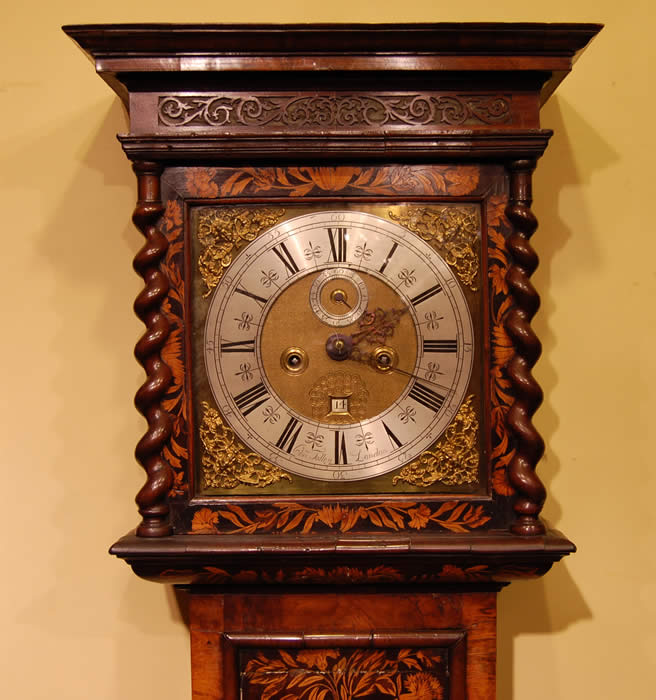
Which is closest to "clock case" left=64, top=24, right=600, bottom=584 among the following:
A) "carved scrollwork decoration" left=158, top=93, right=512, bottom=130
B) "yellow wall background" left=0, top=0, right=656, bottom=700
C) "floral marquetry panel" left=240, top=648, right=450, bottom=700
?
"carved scrollwork decoration" left=158, top=93, right=512, bottom=130

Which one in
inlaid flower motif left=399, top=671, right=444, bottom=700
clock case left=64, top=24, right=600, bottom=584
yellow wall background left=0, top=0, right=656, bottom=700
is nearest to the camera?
clock case left=64, top=24, right=600, bottom=584

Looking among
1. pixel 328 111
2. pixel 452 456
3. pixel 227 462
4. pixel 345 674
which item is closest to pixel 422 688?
pixel 345 674

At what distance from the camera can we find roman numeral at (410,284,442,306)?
134 centimetres

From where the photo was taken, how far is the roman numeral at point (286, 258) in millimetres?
1339

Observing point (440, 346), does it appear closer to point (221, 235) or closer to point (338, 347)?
point (338, 347)

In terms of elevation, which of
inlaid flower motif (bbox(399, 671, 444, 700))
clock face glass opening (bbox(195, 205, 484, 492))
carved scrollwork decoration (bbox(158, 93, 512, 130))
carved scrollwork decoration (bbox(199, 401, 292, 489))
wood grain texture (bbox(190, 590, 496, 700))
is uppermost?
carved scrollwork decoration (bbox(158, 93, 512, 130))

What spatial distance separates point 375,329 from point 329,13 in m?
0.75

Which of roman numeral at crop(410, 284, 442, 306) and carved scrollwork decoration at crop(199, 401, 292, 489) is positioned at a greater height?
roman numeral at crop(410, 284, 442, 306)

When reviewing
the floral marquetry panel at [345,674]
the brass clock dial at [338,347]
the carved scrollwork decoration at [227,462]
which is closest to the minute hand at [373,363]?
the brass clock dial at [338,347]

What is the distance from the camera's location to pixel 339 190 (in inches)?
52.2

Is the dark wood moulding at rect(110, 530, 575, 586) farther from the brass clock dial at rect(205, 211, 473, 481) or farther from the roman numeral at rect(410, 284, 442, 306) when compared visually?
the roman numeral at rect(410, 284, 442, 306)

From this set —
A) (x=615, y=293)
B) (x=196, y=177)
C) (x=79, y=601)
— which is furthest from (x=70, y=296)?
(x=615, y=293)

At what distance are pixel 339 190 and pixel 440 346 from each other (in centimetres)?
35

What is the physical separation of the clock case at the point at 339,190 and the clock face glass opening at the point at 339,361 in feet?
0.15
